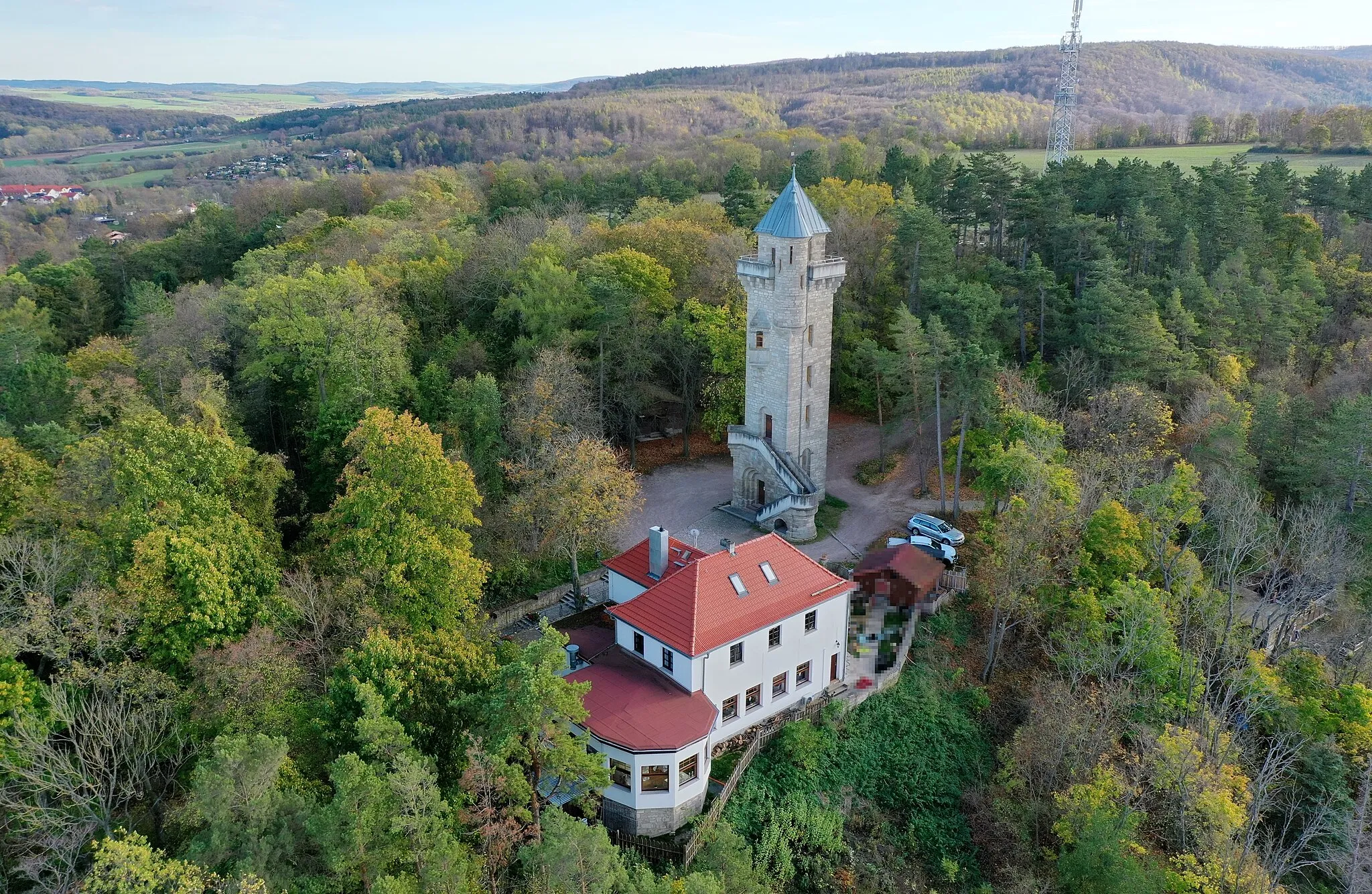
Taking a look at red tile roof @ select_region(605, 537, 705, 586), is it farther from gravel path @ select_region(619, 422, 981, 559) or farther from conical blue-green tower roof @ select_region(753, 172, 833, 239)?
conical blue-green tower roof @ select_region(753, 172, 833, 239)

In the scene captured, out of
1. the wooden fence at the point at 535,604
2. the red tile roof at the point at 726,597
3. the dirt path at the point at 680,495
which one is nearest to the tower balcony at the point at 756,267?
the dirt path at the point at 680,495

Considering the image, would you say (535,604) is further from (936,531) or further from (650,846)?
(936,531)

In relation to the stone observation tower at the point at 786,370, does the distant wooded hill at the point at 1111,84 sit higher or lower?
higher

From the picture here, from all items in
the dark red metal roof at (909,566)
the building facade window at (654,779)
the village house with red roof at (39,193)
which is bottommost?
the building facade window at (654,779)

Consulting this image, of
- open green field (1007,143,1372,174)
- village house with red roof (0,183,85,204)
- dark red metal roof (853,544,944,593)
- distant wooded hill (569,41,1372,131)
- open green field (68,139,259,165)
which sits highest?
distant wooded hill (569,41,1372,131)

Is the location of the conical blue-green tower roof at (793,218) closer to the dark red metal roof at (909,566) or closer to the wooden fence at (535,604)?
the dark red metal roof at (909,566)

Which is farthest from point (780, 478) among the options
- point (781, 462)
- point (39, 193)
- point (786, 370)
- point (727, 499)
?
point (39, 193)

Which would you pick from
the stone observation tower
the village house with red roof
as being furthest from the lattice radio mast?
the village house with red roof
